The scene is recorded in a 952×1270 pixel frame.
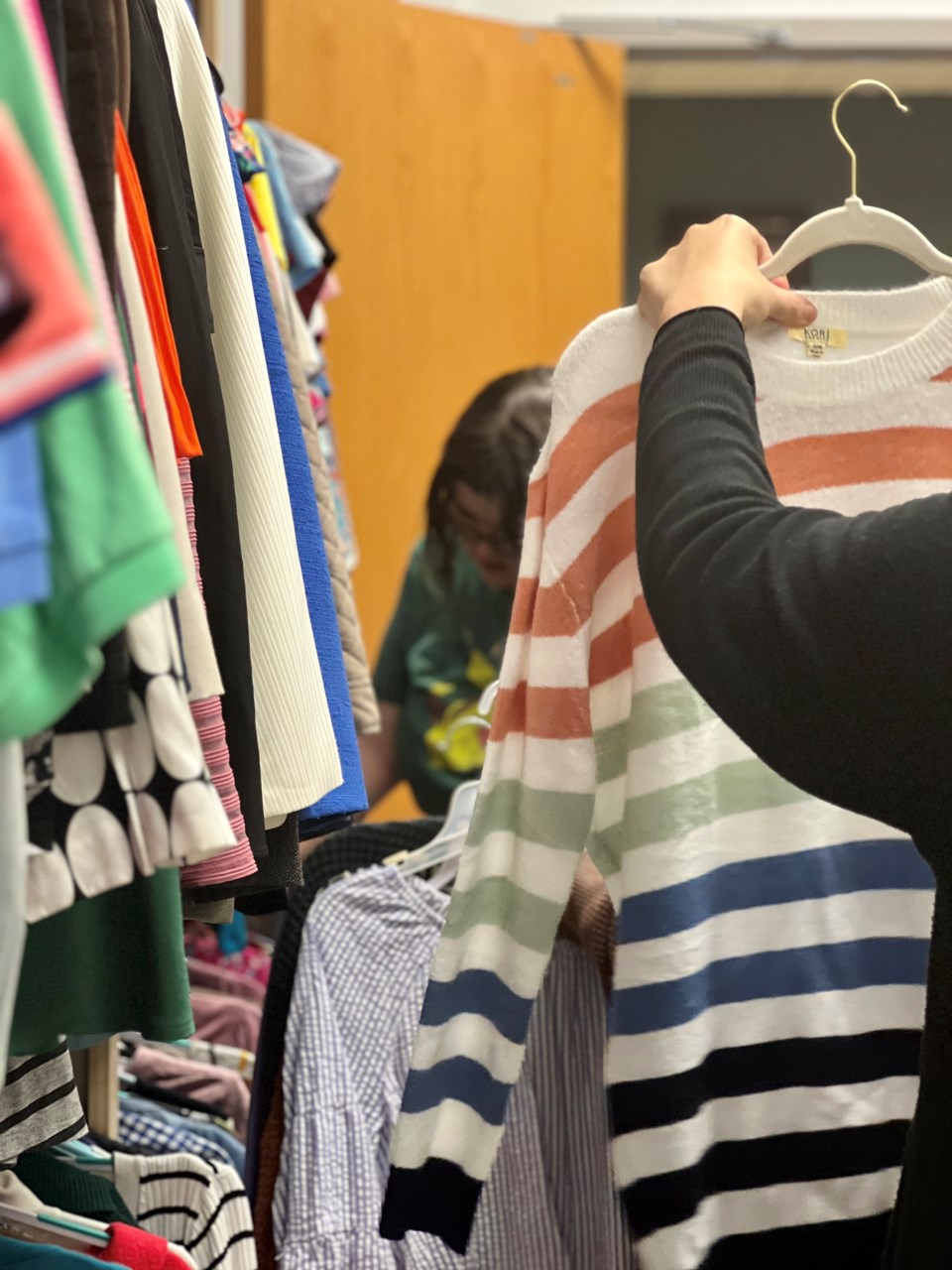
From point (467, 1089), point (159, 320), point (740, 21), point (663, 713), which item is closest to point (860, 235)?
point (663, 713)

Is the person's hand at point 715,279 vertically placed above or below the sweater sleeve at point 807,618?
above

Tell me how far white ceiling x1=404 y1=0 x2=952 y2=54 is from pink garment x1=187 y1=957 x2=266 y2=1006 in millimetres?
2091

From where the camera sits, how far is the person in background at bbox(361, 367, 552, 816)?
171 centimetres

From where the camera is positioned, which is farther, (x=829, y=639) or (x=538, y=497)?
(x=538, y=497)

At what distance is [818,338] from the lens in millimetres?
922

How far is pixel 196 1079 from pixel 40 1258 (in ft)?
1.64

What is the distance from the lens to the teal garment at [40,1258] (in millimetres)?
858

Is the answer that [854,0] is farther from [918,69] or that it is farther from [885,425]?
[885,425]

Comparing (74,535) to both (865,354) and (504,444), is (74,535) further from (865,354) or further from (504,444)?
(504,444)

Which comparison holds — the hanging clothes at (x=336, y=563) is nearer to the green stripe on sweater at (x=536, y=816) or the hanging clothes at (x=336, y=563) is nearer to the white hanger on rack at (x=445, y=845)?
the white hanger on rack at (x=445, y=845)

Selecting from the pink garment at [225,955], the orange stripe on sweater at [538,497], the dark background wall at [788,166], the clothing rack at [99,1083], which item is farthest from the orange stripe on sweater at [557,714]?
the dark background wall at [788,166]

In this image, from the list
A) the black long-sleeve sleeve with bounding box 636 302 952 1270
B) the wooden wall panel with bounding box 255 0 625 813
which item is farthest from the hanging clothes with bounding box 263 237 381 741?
the wooden wall panel with bounding box 255 0 625 813

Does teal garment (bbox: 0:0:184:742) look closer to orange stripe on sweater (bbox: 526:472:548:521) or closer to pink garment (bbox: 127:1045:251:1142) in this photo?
orange stripe on sweater (bbox: 526:472:548:521)

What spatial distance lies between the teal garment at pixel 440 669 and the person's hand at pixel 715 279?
3.17ft
